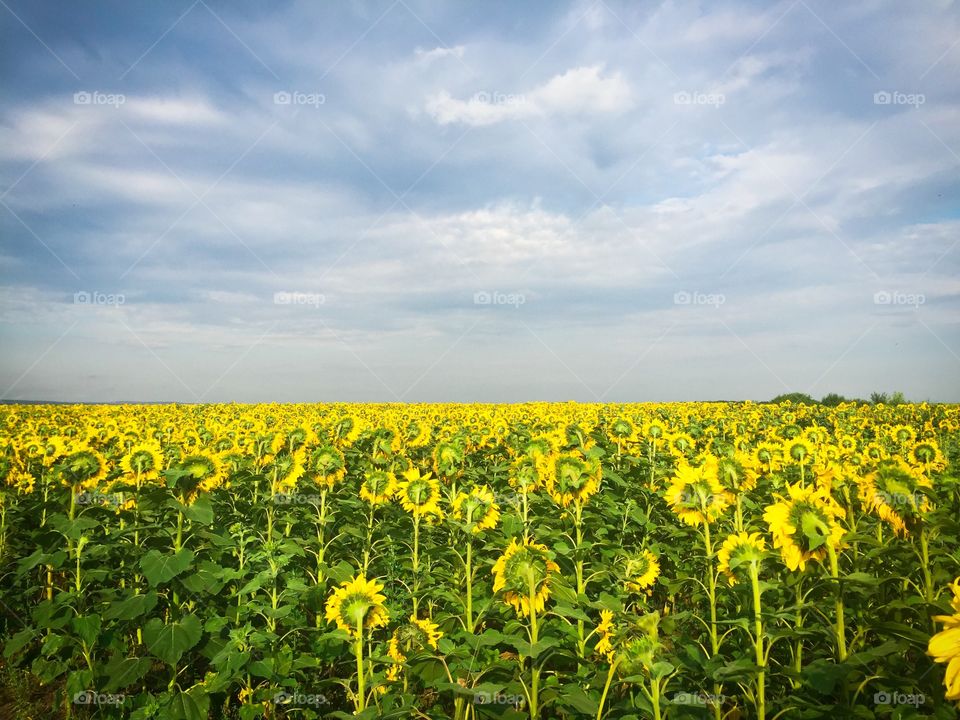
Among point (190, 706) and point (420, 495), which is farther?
point (420, 495)

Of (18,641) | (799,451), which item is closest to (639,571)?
(799,451)

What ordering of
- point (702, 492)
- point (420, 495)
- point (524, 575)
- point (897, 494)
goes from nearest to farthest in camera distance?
point (524, 575), point (897, 494), point (702, 492), point (420, 495)

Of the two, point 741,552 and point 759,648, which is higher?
point 741,552

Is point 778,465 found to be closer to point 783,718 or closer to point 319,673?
point 783,718

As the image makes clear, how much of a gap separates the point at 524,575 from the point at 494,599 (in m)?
0.99

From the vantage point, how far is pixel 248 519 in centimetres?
639

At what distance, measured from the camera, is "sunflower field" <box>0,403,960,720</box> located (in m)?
3.33

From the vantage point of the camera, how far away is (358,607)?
11.6ft

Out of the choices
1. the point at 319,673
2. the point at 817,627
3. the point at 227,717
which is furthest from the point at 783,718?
the point at 227,717

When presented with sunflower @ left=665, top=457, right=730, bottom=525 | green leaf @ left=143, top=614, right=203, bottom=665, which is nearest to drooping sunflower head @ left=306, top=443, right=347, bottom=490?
green leaf @ left=143, top=614, right=203, bottom=665

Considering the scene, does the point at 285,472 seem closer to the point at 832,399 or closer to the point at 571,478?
the point at 571,478

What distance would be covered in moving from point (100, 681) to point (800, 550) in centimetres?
585

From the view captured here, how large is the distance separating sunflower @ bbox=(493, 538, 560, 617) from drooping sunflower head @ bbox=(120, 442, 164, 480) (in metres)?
4.03

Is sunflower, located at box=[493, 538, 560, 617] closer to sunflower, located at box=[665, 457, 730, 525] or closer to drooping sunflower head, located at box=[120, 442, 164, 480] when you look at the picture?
sunflower, located at box=[665, 457, 730, 525]
